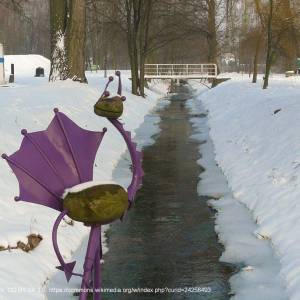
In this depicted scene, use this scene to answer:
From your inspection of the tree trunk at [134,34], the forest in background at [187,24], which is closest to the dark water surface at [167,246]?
the forest in background at [187,24]

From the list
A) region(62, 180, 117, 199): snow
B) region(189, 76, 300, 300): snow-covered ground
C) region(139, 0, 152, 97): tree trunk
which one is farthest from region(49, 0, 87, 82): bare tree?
region(62, 180, 117, 199): snow

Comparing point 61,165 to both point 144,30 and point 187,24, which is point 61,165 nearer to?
point 144,30

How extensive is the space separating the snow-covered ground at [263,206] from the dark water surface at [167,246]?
0.25 m

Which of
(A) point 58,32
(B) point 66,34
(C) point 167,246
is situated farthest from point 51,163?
(B) point 66,34

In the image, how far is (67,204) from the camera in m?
3.04

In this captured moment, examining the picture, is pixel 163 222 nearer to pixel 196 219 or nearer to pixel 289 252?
pixel 196 219

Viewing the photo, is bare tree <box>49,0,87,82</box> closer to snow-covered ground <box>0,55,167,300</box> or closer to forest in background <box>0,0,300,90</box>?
forest in background <box>0,0,300,90</box>

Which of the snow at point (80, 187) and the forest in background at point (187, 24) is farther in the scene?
the forest in background at point (187, 24)

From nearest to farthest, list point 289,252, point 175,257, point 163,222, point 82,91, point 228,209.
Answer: point 289,252 < point 175,257 < point 163,222 < point 228,209 < point 82,91

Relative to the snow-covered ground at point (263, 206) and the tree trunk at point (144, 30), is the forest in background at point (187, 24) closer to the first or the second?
the tree trunk at point (144, 30)

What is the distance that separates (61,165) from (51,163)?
0.07 meters

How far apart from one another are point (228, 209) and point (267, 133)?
4.71 meters

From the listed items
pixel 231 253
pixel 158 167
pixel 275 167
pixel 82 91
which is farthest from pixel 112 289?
pixel 82 91

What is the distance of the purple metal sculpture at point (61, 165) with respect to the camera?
10.2ft
